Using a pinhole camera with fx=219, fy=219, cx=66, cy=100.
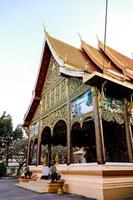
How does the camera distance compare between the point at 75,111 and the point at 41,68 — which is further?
the point at 41,68

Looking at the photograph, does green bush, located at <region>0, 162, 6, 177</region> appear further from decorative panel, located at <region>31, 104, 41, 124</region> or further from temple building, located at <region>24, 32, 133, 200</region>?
decorative panel, located at <region>31, 104, 41, 124</region>

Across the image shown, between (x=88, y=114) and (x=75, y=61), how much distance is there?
3368mm

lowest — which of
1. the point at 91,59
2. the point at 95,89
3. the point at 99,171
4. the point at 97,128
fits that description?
the point at 99,171

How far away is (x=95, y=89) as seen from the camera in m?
7.51

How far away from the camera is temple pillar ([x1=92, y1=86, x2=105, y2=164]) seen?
22.1 feet

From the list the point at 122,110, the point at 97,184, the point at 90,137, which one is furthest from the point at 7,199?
the point at 90,137

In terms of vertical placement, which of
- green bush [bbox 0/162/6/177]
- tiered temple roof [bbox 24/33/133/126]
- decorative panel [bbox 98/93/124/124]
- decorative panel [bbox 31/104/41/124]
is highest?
tiered temple roof [bbox 24/33/133/126]

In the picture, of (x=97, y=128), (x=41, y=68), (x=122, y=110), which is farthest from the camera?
(x=41, y=68)

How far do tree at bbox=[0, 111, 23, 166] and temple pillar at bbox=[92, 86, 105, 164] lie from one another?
59.2ft

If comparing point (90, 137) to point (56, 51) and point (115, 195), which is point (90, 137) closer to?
point (56, 51)

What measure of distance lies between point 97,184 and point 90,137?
7.05 metres

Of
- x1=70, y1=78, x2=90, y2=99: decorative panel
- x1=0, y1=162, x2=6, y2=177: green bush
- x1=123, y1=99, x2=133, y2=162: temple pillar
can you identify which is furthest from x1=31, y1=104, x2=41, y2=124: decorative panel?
x1=0, y1=162, x2=6, y2=177: green bush

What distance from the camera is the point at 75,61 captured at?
33.5 feet

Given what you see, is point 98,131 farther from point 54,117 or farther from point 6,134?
point 6,134
